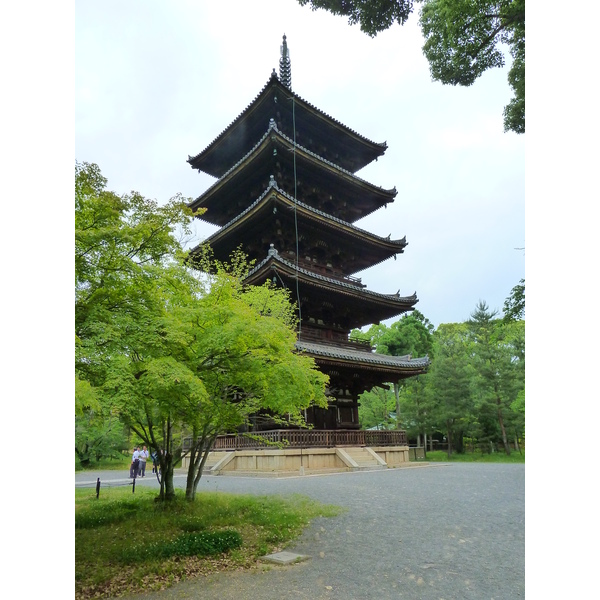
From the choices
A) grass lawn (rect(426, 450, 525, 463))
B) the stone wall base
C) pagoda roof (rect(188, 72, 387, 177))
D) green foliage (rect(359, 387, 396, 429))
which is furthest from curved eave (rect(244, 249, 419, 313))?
green foliage (rect(359, 387, 396, 429))

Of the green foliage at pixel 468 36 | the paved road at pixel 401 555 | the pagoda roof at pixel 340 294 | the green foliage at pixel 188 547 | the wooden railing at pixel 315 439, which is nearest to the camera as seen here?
the paved road at pixel 401 555

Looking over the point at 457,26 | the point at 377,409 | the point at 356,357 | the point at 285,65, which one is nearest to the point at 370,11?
the point at 457,26

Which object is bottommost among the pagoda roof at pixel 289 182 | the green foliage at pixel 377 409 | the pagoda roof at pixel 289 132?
the green foliage at pixel 377 409

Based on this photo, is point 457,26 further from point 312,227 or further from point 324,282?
point 312,227

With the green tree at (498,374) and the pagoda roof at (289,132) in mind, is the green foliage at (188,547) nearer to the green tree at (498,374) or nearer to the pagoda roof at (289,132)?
the pagoda roof at (289,132)

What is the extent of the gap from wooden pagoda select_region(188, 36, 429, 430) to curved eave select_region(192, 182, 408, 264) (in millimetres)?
32

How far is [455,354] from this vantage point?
20.7m

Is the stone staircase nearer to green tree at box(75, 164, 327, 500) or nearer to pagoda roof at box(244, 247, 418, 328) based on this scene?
pagoda roof at box(244, 247, 418, 328)

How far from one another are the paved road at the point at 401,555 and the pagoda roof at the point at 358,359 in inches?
187

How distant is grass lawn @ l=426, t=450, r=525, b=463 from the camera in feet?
58.8

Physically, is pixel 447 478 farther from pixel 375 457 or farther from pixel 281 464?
pixel 281 464

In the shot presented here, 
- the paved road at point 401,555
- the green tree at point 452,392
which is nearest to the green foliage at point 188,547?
the paved road at point 401,555

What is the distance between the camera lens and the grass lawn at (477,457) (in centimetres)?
1792

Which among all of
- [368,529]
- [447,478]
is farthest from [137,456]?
[368,529]
